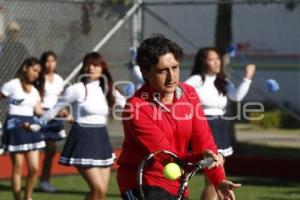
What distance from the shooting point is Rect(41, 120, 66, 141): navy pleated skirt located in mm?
11586

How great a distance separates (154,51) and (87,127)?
4.30m

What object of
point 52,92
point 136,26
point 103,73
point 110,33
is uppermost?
point 136,26

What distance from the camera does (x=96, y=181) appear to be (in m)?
8.48

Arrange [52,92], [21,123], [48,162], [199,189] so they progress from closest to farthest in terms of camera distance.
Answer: [21,123] < [52,92] < [199,189] < [48,162]

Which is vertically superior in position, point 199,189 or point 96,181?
point 96,181

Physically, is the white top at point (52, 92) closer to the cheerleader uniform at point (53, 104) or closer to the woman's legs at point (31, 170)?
the cheerleader uniform at point (53, 104)

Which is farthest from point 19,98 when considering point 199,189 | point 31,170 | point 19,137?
point 199,189

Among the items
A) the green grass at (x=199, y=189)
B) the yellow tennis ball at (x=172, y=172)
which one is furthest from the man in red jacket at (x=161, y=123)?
the green grass at (x=199, y=189)

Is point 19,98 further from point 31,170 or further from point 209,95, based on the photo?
point 209,95

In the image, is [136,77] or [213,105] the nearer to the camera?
[213,105]

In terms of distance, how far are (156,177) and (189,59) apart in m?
9.37

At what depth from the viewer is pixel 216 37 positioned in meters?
14.3

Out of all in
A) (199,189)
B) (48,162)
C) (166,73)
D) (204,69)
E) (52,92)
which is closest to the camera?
(166,73)

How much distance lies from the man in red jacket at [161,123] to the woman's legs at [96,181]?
3.36 m
